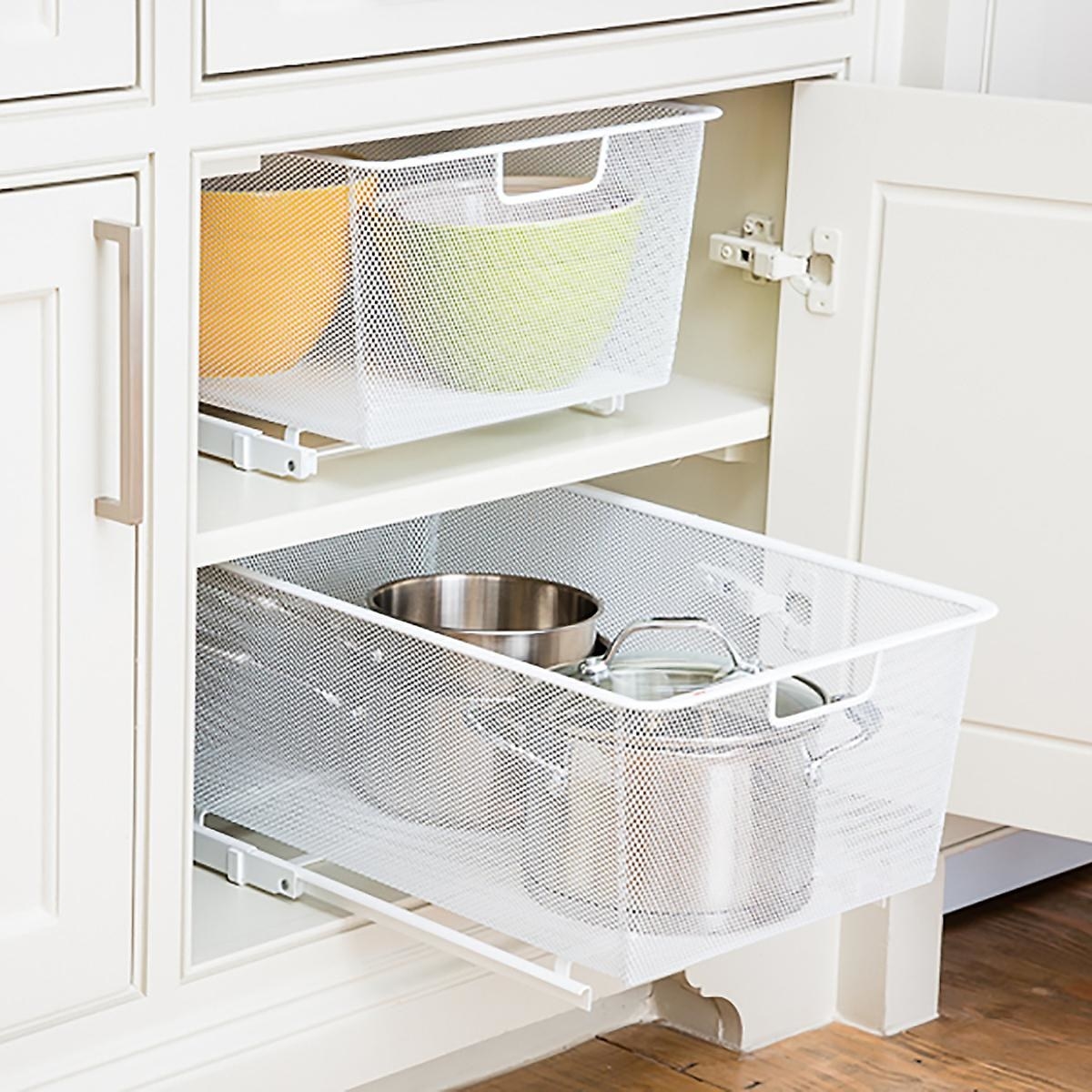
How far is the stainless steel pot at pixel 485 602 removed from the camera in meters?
1.65

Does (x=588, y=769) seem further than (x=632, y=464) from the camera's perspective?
No

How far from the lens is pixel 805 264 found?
1.69 metres

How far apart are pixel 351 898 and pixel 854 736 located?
0.37m

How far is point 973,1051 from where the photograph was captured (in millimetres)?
1882

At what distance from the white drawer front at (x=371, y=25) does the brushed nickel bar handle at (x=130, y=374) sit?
0.11 m

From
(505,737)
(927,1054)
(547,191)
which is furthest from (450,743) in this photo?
(927,1054)

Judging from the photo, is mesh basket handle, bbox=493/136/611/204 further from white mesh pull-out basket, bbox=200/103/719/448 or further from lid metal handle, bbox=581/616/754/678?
lid metal handle, bbox=581/616/754/678

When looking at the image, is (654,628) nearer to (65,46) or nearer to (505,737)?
(505,737)

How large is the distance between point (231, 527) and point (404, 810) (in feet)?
0.75

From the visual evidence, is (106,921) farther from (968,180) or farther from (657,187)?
(968,180)

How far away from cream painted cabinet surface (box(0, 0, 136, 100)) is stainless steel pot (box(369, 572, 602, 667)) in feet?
1.74

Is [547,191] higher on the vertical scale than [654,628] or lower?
higher

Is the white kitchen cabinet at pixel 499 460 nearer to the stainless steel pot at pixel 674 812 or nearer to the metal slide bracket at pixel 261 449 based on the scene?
the metal slide bracket at pixel 261 449

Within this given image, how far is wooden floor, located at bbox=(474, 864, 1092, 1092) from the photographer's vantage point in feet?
5.98
